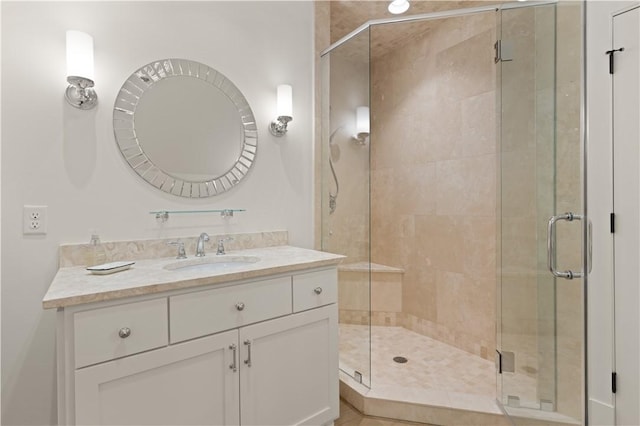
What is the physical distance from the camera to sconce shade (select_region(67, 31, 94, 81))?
4.65ft

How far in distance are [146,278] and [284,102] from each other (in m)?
1.36

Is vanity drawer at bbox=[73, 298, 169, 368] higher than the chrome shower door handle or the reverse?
the reverse

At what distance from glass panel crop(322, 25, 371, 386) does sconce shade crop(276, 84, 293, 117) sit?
1.15 feet

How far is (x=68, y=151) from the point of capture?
1504 mm

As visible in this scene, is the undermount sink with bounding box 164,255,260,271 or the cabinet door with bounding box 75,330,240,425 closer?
the cabinet door with bounding box 75,330,240,425

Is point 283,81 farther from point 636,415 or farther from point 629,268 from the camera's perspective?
point 636,415

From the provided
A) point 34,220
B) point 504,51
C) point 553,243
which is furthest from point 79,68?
point 553,243

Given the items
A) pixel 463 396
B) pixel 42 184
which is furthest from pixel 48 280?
pixel 463 396

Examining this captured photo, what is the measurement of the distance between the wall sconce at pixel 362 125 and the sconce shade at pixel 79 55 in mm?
1565

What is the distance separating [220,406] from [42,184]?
49.3 inches

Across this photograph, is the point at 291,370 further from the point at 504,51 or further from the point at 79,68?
the point at 504,51

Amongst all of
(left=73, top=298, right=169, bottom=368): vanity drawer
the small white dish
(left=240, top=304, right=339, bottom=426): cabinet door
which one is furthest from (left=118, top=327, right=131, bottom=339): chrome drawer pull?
(left=240, top=304, right=339, bottom=426): cabinet door

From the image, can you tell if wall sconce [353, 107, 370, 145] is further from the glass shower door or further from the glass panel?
the glass shower door

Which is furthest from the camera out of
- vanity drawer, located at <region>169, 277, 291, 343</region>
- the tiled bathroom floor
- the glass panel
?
the glass panel
